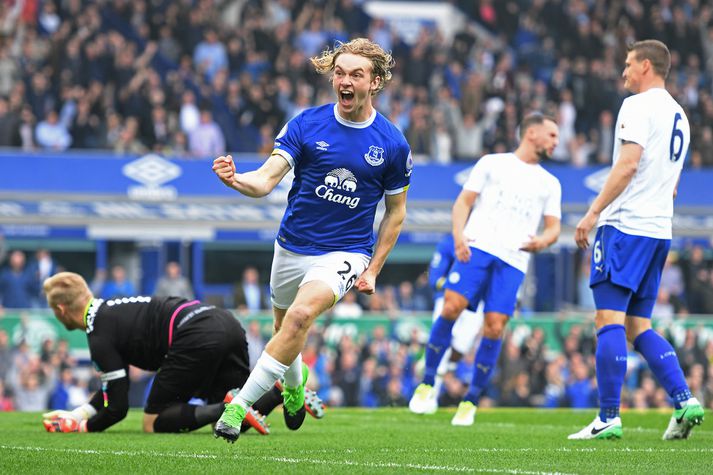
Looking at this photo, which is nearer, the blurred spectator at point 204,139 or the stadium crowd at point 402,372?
the stadium crowd at point 402,372

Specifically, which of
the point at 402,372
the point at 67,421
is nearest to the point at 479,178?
the point at 67,421

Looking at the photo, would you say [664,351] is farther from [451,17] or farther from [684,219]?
[451,17]

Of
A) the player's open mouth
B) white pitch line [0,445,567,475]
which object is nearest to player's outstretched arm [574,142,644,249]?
the player's open mouth

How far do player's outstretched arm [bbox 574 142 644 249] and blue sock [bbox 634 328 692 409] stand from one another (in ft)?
3.07

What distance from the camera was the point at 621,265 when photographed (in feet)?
29.0

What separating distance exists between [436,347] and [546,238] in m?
1.42

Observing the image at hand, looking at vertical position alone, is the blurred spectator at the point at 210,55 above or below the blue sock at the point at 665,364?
above

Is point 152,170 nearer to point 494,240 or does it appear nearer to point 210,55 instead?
point 210,55

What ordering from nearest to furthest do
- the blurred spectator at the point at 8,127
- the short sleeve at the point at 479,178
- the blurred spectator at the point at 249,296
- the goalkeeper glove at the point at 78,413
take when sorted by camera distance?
the goalkeeper glove at the point at 78,413
the short sleeve at the point at 479,178
the blurred spectator at the point at 249,296
the blurred spectator at the point at 8,127

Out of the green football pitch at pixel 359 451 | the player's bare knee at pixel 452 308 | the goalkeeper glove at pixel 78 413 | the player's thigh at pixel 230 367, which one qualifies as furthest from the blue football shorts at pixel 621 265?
the goalkeeper glove at pixel 78 413

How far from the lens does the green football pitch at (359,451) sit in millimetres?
6672

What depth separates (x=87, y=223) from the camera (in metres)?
21.5

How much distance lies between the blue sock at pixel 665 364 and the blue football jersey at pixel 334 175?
2.36 metres

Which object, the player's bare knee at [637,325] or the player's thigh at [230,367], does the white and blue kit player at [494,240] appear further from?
the player's thigh at [230,367]
